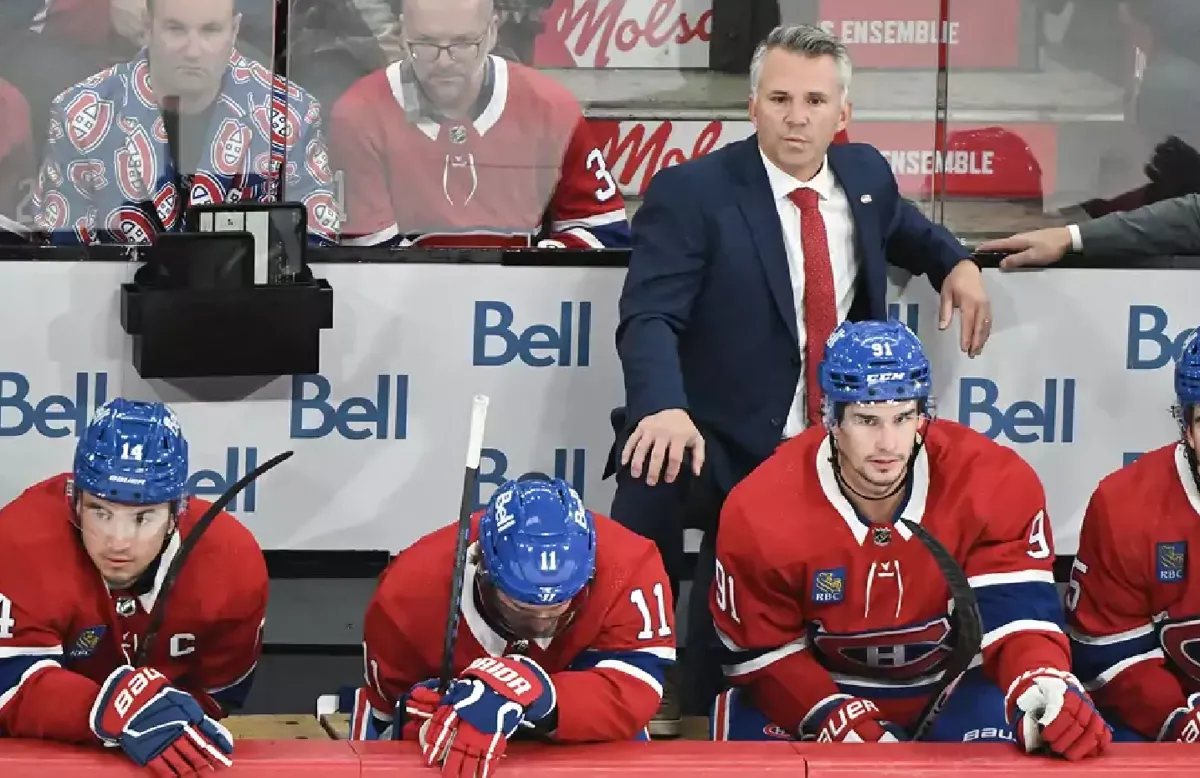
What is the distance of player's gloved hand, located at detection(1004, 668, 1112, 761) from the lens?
11.6 feet

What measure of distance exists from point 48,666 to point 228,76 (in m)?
1.54

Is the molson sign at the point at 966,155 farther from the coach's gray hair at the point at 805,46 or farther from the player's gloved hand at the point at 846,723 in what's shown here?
the player's gloved hand at the point at 846,723

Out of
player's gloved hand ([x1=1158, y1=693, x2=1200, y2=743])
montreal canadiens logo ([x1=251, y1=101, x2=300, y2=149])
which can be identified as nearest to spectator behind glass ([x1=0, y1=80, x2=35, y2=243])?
montreal canadiens logo ([x1=251, y1=101, x2=300, y2=149])

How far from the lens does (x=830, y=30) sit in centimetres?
528

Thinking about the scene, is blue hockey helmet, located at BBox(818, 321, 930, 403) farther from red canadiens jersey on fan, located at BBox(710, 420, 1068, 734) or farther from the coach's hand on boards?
the coach's hand on boards

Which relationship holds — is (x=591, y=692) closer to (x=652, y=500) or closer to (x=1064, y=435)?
(x=652, y=500)

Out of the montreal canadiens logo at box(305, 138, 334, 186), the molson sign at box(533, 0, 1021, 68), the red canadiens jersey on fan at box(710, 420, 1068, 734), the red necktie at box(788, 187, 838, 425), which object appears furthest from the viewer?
the molson sign at box(533, 0, 1021, 68)

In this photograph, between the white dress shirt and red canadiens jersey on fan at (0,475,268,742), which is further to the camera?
the white dress shirt

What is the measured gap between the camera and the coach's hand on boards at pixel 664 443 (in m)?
4.25

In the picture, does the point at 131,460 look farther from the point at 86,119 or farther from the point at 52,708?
the point at 86,119

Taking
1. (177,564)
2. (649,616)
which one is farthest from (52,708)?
(649,616)

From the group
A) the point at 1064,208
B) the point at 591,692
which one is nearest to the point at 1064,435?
the point at 1064,208

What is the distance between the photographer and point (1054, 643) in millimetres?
3932

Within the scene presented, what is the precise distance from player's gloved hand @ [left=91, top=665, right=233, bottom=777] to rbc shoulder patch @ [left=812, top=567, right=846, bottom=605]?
118 centimetres
